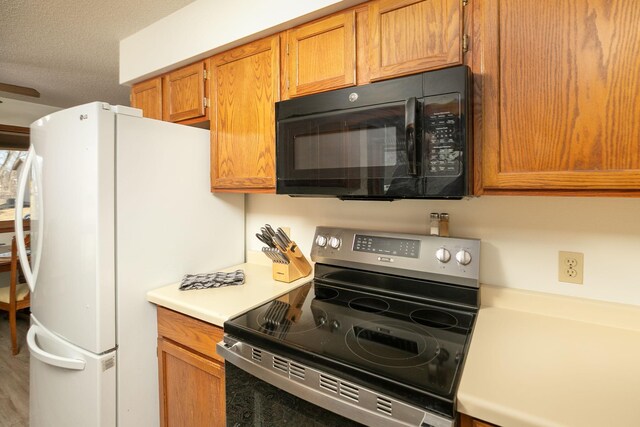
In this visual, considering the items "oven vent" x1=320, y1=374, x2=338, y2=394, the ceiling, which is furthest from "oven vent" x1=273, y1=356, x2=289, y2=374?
the ceiling

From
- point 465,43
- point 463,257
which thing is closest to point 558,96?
point 465,43

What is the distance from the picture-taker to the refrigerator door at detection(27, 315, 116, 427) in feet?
4.04

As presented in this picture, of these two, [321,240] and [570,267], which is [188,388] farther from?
[570,267]

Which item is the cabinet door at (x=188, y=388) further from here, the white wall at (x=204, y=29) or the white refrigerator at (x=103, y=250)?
the white wall at (x=204, y=29)

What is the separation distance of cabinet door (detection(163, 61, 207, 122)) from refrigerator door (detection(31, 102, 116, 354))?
0.48m

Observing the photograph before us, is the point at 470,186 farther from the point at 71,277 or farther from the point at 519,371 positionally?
the point at 71,277

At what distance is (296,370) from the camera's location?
876 mm

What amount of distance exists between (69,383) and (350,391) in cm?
128

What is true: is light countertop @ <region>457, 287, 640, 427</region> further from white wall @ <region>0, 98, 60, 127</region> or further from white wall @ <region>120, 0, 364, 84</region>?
white wall @ <region>0, 98, 60, 127</region>

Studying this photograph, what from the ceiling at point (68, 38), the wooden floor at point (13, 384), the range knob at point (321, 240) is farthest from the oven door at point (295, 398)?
the wooden floor at point (13, 384)

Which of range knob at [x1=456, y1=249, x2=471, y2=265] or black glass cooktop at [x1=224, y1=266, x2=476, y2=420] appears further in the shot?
range knob at [x1=456, y1=249, x2=471, y2=265]

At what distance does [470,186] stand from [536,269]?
49 cm

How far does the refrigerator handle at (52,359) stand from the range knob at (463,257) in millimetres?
1515

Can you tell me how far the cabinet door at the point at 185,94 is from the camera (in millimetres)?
1630
